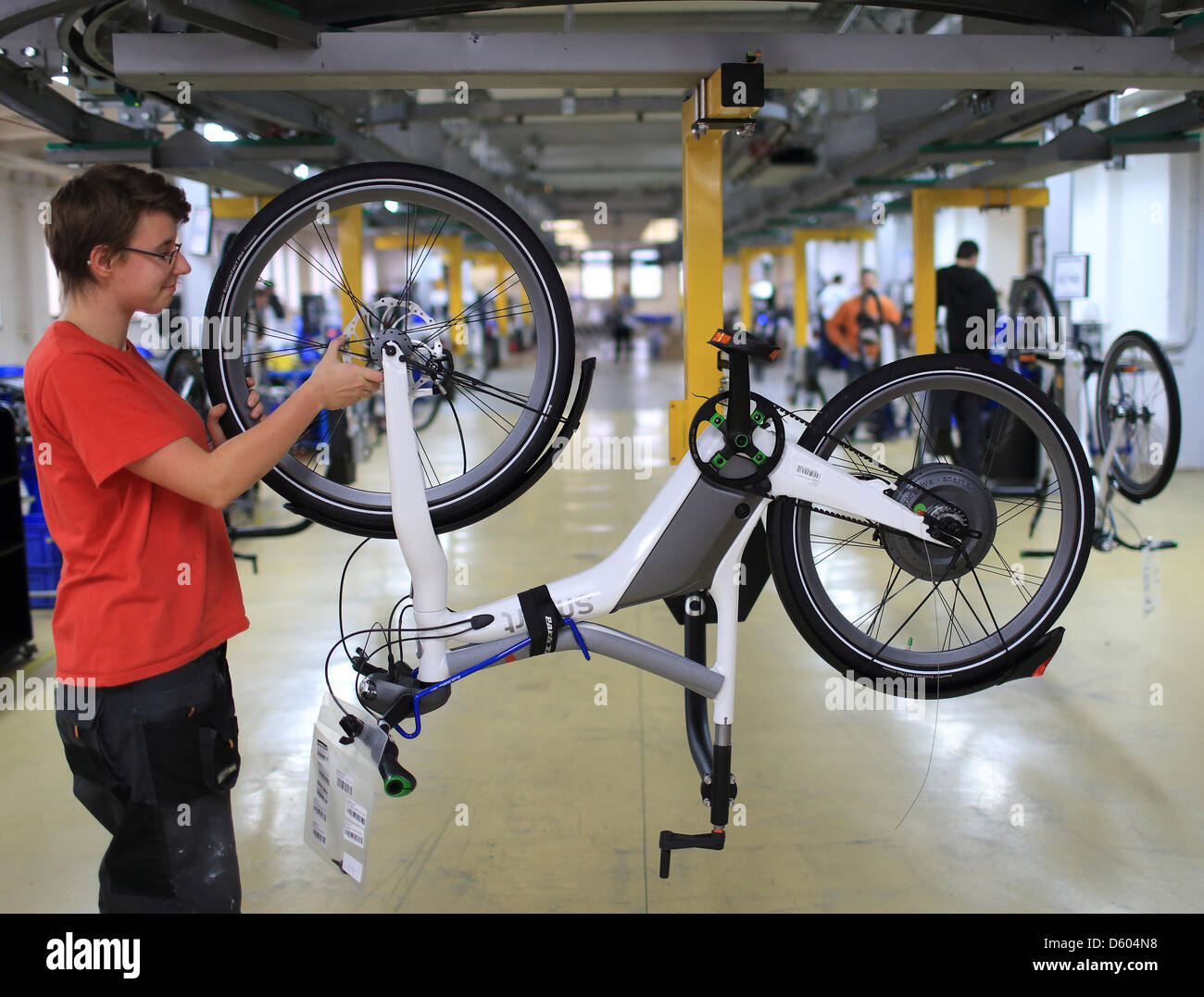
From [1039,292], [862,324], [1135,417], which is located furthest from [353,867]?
[862,324]

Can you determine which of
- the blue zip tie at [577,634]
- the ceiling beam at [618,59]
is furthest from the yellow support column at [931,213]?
the blue zip tie at [577,634]

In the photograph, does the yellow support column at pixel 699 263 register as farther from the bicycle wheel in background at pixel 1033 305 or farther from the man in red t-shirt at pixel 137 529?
the bicycle wheel in background at pixel 1033 305

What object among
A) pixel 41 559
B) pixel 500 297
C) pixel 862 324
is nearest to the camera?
pixel 41 559

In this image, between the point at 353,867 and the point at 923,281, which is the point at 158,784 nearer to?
the point at 353,867

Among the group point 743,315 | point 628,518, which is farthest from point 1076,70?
point 743,315

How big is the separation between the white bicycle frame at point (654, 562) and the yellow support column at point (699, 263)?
547mm

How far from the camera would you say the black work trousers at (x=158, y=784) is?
1.59m

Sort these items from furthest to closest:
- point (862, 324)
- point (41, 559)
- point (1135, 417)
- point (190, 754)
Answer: point (862, 324), point (41, 559), point (1135, 417), point (190, 754)

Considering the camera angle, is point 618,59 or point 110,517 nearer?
point 110,517

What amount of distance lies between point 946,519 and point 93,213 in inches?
59.8

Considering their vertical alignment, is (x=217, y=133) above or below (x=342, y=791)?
above

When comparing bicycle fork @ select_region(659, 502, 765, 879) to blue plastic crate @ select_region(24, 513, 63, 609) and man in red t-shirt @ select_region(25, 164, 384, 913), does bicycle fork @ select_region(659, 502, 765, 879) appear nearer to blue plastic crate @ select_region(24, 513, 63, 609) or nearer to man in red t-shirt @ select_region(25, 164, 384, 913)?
man in red t-shirt @ select_region(25, 164, 384, 913)

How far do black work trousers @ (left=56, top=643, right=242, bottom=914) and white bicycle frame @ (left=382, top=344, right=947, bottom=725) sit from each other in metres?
0.38

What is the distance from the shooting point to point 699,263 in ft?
8.34
